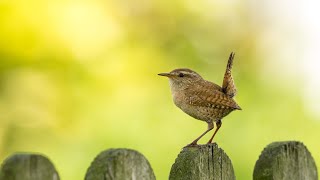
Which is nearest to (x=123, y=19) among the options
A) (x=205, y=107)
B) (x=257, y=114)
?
(x=257, y=114)

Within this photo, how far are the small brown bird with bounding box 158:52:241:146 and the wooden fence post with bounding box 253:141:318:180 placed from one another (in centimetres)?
59

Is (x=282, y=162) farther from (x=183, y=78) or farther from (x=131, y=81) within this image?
(x=131, y=81)

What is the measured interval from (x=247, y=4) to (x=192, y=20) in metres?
0.69

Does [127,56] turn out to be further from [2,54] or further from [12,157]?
[12,157]

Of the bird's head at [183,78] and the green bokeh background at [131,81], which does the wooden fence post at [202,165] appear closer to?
the bird's head at [183,78]

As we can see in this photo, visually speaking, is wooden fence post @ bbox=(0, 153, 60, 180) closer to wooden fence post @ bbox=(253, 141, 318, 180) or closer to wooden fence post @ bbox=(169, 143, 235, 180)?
wooden fence post @ bbox=(169, 143, 235, 180)

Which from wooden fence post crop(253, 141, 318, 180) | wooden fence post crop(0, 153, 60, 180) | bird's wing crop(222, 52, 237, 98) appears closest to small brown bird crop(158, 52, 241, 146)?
bird's wing crop(222, 52, 237, 98)

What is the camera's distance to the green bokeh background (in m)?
6.96

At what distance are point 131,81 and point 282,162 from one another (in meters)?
3.91

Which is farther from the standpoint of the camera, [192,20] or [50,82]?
[192,20]

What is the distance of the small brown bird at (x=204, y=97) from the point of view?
172 inches

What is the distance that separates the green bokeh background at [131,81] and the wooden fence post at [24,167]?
3.77m

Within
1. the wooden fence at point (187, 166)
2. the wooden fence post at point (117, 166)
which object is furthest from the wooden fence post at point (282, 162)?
the wooden fence post at point (117, 166)

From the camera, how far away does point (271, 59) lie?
333 inches
